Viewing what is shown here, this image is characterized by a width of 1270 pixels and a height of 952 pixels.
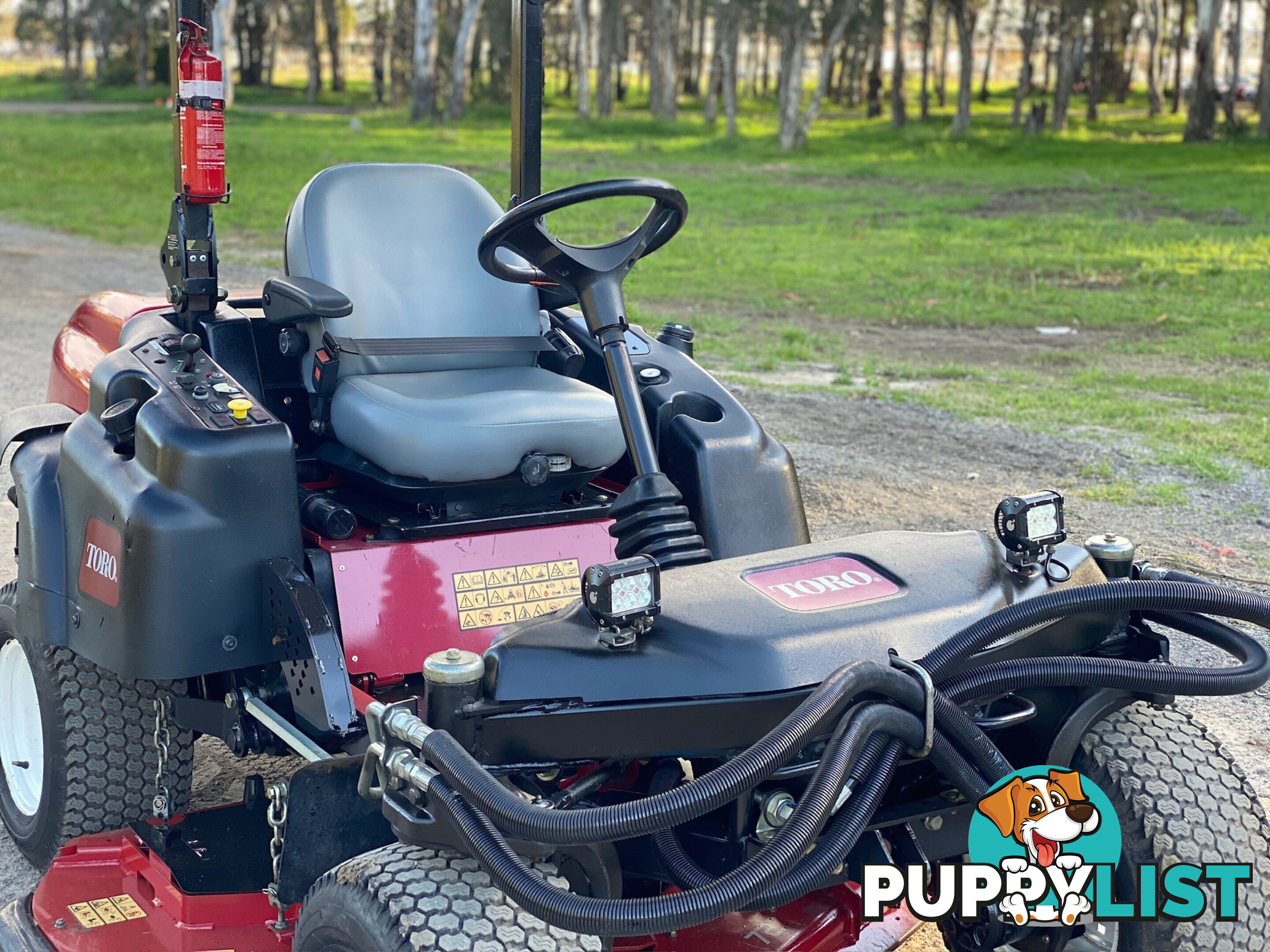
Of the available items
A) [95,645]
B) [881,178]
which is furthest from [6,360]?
[881,178]

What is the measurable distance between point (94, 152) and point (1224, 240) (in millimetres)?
17871

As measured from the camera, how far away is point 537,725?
6.86 feet

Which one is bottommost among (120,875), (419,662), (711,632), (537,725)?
(120,875)

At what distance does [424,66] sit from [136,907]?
107 feet

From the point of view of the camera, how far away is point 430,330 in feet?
11.3

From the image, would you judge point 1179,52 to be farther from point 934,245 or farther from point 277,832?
point 277,832

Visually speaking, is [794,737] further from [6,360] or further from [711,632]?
[6,360]

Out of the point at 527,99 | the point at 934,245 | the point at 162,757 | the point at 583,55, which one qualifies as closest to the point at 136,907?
the point at 162,757

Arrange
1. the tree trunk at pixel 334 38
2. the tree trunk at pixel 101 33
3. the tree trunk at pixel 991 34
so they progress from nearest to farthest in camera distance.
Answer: the tree trunk at pixel 991 34 < the tree trunk at pixel 334 38 < the tree trunk at pixel 101 33

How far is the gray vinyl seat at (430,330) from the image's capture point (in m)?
2.96

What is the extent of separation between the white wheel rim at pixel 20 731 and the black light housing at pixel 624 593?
1747 millimetres

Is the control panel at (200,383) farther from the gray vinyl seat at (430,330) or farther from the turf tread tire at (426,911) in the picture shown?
the turf tread tire at (426,911)

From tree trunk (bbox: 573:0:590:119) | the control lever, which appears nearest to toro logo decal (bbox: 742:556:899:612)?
the control lever

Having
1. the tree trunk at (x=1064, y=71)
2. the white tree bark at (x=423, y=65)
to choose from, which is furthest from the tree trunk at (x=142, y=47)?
the tree trunk at (x=1064, y=71)
